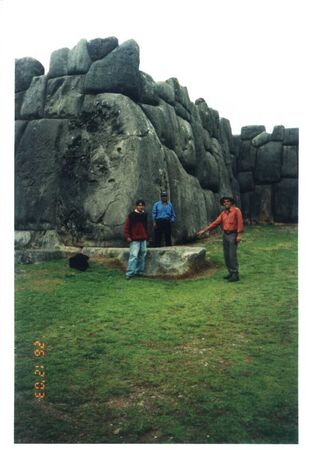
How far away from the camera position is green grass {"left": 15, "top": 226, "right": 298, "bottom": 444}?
4.46 metres

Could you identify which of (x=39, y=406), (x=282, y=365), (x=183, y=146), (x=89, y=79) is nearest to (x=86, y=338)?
(x=39, y=406)

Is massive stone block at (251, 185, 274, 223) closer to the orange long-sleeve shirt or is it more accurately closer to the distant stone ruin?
the distant stone ruin

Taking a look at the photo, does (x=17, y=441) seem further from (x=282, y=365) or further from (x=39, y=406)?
(x=282, y=365)

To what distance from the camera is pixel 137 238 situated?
9734 mm

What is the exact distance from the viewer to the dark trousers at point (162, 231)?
441 inches

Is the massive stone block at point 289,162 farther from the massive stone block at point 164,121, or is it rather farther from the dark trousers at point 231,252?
the dark trousers at point 231,252

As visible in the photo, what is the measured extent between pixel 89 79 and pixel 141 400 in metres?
8.95

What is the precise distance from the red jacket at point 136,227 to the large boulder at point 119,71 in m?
3.53

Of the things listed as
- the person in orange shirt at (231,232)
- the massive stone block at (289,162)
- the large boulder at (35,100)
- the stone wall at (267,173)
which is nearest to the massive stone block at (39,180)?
the large boulder at (35,100)

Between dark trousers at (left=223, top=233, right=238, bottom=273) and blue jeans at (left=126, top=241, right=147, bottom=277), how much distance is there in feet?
5.27

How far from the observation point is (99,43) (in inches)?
468

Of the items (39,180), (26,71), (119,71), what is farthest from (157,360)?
(26,71)

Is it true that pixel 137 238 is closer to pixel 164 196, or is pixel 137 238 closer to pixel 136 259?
pixel 136 259

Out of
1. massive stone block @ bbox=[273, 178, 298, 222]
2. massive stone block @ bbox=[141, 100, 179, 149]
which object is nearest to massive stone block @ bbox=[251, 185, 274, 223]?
massive stone block @ bbox=[273, 178, 298, 222]
